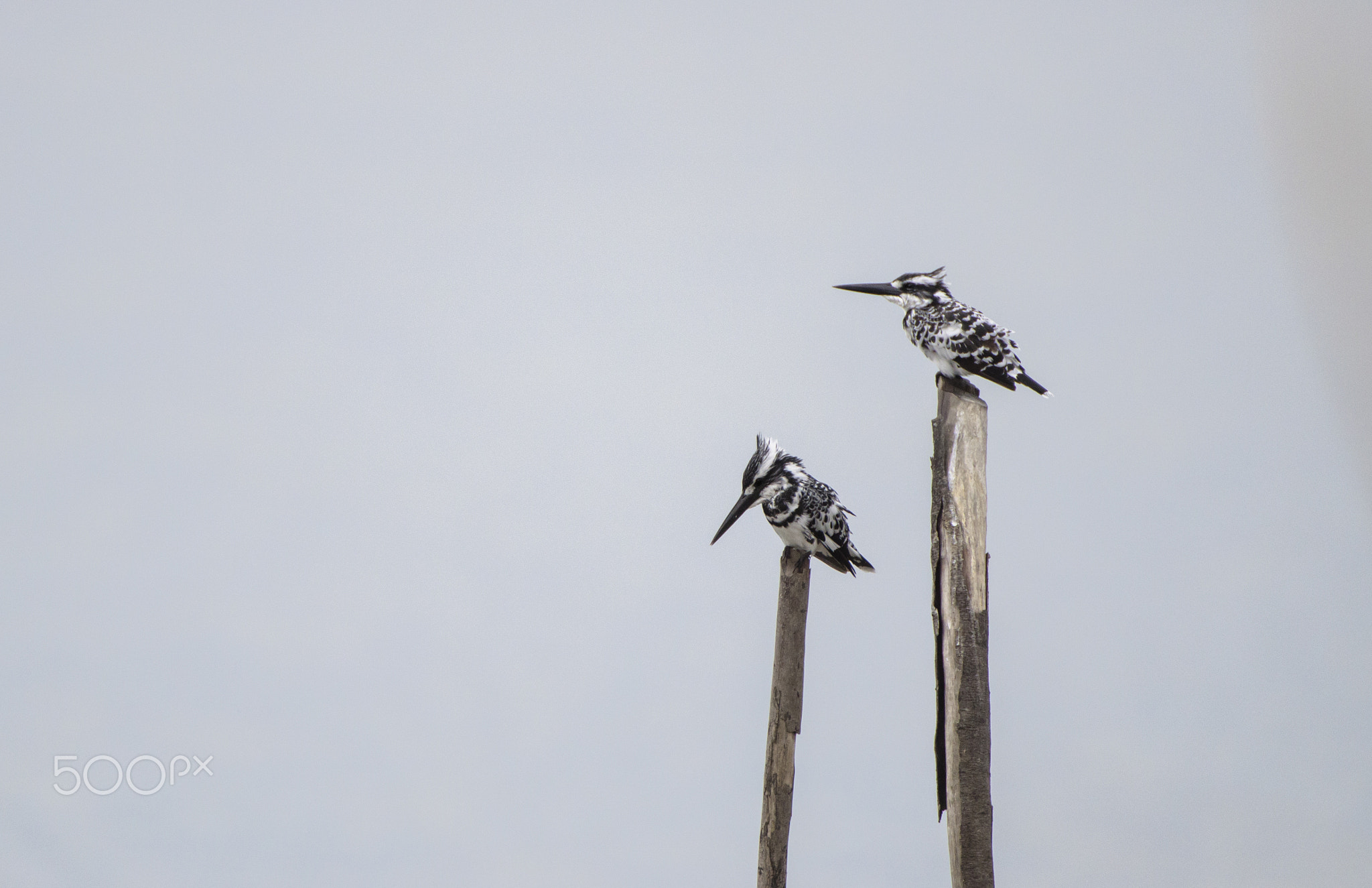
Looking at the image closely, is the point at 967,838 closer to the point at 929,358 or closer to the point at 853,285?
the point at 929,358

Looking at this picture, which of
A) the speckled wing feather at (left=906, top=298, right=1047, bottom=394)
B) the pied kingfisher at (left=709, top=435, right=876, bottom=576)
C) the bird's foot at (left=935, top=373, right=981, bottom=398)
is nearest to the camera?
the bird's foot at (left=935, top=373, right=981, bottom=398)

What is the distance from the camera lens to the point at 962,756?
3.24 metres

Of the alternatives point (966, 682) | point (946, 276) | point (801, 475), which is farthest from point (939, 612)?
point (946, 276)

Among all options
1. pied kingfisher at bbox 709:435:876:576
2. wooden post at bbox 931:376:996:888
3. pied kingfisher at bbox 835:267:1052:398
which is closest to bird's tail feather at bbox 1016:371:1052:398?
pied kingfisher at bbox 835:267:1052:398

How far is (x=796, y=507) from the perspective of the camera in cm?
408

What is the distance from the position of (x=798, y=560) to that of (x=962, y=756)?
3.27 ft

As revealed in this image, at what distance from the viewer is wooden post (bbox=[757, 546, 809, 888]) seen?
378cm

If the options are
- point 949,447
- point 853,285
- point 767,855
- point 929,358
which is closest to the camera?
point 949,447

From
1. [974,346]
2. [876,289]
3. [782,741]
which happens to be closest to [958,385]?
[974,346]

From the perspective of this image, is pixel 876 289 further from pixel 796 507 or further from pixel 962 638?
pixel 962 638

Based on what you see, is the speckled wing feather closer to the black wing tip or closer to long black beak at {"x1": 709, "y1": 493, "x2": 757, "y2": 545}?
the black wing tip

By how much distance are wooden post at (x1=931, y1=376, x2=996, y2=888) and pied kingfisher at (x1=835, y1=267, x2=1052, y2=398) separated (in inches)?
14.3

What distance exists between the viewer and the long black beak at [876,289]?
437cm

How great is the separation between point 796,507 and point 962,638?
0.95m
